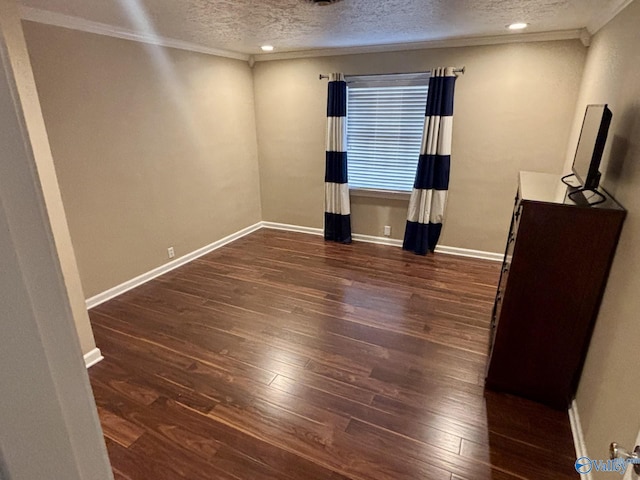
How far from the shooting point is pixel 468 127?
12.6 feet

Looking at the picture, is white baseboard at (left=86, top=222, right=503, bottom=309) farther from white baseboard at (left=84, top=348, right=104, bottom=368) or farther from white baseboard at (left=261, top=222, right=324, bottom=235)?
white baseboard at (left=84, top=348, right=104, bottom=368)

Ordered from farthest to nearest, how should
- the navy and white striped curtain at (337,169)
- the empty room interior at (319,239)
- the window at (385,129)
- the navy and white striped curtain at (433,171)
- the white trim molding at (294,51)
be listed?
the navy and white striped curtain at (337,169) → the window at (385,129) → the navy and white striped curtain at (433,171) → the white trim molding at (294,51) → the empty room interior at (319,239)

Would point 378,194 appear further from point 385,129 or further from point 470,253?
point 470,253

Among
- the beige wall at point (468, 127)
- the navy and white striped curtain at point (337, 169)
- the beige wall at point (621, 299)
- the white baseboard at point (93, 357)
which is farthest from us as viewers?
the navy and white striped curtain at point (337, 169)

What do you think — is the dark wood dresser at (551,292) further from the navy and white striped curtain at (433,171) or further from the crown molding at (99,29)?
the crown molding at (99,29)

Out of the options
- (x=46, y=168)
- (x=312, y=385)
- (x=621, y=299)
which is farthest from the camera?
(x=312, y=385)

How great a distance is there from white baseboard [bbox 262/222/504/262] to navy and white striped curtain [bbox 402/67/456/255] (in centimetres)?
16

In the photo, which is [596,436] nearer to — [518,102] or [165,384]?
[165,384]

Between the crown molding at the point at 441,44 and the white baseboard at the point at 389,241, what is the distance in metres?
2.15

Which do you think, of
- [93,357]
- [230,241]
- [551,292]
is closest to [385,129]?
[230,241]

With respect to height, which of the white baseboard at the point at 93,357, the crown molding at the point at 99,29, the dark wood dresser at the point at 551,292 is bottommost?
the white baseboard at the point at 93,357

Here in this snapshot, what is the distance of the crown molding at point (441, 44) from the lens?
326 cm

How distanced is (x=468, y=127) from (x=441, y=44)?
0.88 metres

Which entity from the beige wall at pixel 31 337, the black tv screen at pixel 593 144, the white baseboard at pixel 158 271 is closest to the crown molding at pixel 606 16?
the black tv screen at pixel 593 144
